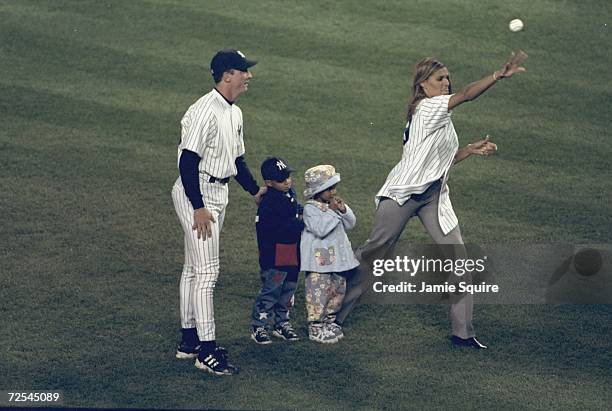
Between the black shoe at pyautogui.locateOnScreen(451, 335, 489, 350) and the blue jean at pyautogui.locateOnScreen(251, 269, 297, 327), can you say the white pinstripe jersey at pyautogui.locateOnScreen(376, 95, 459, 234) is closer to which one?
the black shoe at pyautogui.locateOnScreen(451, 335, 489, 350)

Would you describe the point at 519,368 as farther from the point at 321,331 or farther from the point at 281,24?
the point at 281,24

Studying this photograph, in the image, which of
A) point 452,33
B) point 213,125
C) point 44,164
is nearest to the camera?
point 213,125

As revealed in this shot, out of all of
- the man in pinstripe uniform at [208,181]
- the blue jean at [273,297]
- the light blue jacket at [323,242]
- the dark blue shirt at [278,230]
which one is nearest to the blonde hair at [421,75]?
the light blue jacket at [323,242]

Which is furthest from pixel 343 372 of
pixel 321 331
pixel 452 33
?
pixel 452 33

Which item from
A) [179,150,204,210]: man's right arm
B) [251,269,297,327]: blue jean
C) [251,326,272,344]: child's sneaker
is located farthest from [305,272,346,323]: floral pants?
[179,150,204,210]: man's right arm

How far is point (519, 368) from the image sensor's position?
8.74 meters

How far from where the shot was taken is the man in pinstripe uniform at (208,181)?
8453mm

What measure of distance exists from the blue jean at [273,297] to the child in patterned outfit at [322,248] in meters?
0.14

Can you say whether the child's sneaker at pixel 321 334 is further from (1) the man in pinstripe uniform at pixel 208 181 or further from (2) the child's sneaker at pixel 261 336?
(1) the man in pinstripe uniform at pixel 208 181

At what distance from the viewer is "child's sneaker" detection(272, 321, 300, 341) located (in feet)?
30.4

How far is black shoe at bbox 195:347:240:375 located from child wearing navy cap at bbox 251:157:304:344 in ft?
1.94

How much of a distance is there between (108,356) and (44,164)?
4.26 meters

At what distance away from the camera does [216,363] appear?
855cm

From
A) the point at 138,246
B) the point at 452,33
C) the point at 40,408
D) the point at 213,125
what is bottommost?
the point at 40,408
